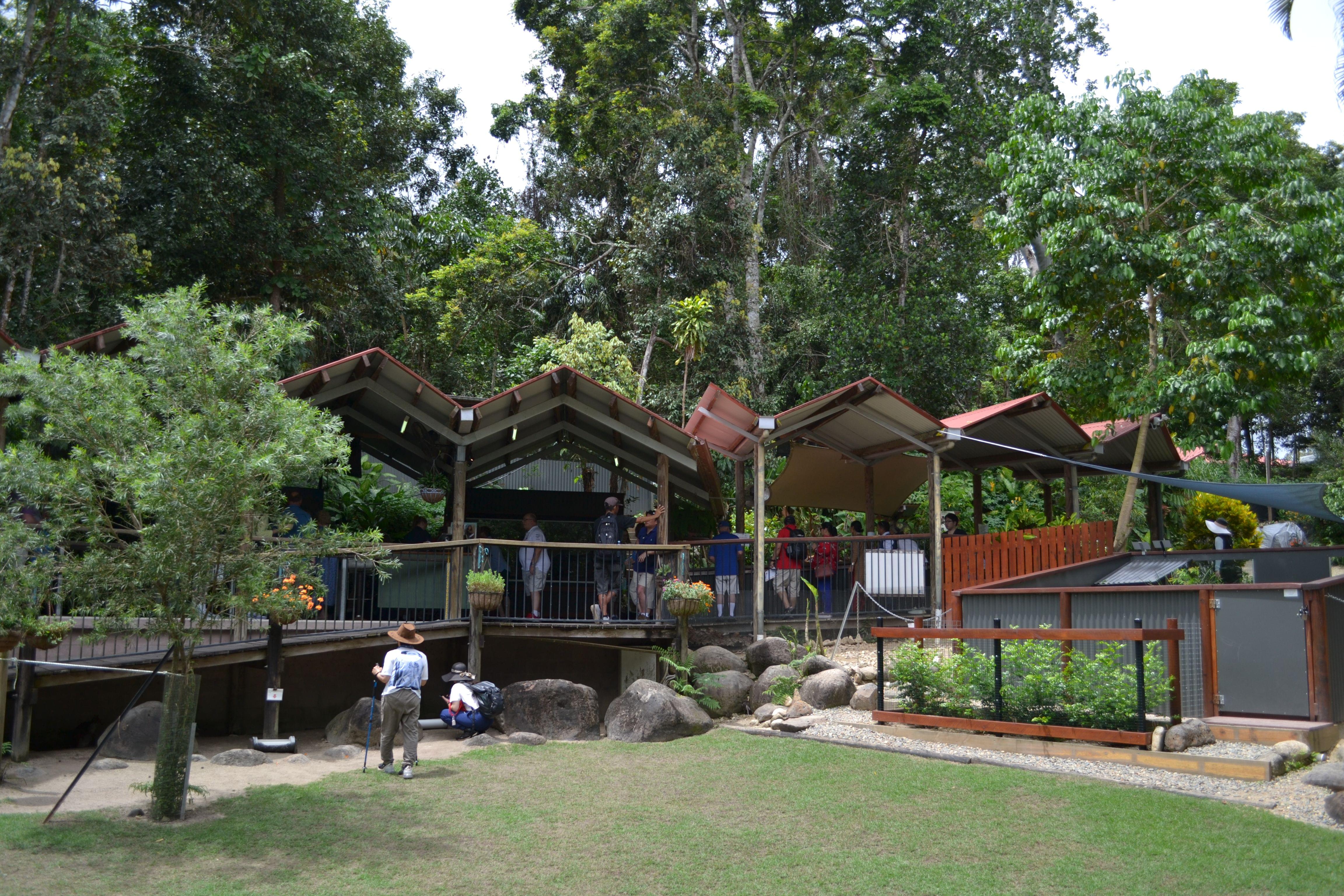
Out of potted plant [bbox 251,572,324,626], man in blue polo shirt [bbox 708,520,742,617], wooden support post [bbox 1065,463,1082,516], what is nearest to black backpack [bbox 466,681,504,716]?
potted plant [bbox 251,572,324,626]

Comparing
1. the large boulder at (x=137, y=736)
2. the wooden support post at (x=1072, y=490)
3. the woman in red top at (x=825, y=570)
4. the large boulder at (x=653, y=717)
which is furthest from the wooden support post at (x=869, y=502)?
the large boulder at (x=137, y=736)

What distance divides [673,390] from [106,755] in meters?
16.5

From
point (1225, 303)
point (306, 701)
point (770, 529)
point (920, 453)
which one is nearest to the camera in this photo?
point (306, 701)

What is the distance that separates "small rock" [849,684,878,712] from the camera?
37.8 ft

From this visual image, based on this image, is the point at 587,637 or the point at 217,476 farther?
the point at 587,637

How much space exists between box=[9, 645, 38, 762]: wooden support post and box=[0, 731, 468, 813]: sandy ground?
17 centimetres

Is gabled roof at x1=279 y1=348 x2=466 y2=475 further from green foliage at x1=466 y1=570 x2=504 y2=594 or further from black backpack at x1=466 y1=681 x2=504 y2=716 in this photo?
black backpack at x1=466 y1=681 x2=504 y2=716

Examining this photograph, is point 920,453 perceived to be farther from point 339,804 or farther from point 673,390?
point 339,804

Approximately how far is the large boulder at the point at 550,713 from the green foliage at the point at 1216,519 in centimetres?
1149

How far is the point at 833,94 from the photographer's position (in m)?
30.1

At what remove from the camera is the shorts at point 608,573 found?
1326cm

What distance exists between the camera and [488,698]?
11266 mm

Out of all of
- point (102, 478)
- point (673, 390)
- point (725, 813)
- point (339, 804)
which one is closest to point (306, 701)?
point (339, 804)

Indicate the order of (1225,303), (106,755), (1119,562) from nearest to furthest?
(106,755) → (1119,562) → (1225,303)
